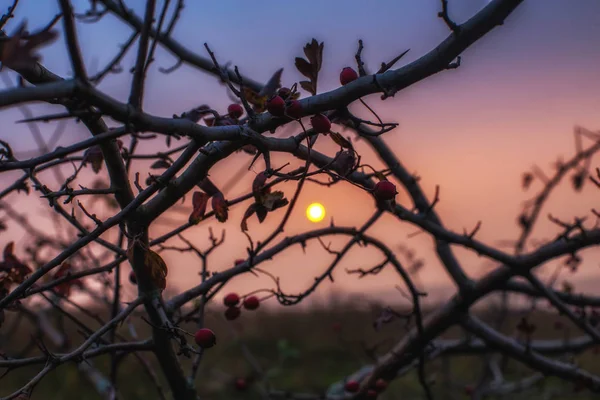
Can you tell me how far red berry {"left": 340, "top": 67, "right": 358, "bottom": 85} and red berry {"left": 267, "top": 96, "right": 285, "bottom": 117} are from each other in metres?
0.25

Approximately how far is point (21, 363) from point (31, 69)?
0.75 meters

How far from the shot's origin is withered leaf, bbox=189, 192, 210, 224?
4.88ft

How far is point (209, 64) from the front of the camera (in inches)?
110

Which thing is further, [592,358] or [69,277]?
[592,358]

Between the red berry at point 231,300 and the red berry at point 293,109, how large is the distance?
43.1 inches

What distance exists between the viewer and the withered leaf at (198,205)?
1.49 metres

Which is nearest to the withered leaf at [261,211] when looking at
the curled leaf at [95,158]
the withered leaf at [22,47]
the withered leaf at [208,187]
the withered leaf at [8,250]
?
the withered leaf at [208,187]

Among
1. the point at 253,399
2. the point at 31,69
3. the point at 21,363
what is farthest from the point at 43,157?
the point at 253,399

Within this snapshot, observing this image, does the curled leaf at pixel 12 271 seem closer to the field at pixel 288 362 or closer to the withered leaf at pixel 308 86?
the withered leaf at pixel 308 86

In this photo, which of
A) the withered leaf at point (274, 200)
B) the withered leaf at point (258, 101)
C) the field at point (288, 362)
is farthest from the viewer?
the field at point (288, 362)

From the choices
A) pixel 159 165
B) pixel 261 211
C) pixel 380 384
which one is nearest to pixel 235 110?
pixel 159 165

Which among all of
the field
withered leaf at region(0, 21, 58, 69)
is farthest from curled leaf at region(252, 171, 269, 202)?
the field

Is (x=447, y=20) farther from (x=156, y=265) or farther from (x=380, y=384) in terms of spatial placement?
(x=380, y=384)

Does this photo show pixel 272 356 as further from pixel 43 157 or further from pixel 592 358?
pixel 43 157
